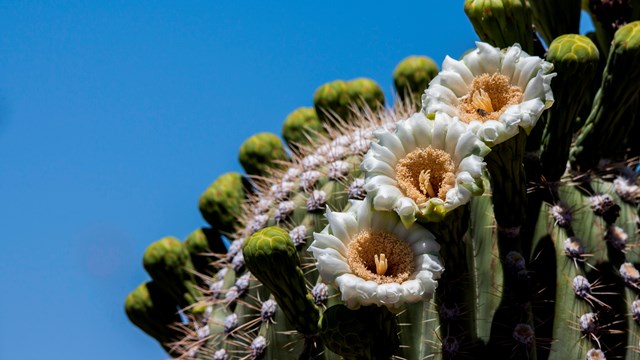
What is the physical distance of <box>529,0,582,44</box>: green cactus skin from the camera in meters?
4.39

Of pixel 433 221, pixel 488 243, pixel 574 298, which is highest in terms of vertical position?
pixel 433 221

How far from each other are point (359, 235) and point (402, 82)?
2180 millimetres

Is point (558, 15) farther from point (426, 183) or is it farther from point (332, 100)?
point (426, 183)

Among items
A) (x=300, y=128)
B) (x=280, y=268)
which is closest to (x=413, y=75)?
(x=300, y=128)

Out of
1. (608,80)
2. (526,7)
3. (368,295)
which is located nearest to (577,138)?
(608,80)

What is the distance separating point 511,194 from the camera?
361cm

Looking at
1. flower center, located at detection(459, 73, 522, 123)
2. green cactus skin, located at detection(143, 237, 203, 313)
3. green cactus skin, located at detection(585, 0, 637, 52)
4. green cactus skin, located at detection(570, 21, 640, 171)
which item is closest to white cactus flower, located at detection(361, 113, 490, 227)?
flower center, located at detection(459, 73, 522, 123)

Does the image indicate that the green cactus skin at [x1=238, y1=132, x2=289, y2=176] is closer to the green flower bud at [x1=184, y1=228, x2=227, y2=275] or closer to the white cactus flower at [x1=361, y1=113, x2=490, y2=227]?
the green flower bud at [x1=184, y1=228, x2=227, y2=275]

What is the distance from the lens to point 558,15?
4410 mm

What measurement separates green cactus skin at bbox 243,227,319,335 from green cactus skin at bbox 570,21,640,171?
1.20 meters

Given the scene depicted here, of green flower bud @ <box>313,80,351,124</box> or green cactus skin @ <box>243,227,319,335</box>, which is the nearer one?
green cactus skin @ <box>243,227,319,335</box>

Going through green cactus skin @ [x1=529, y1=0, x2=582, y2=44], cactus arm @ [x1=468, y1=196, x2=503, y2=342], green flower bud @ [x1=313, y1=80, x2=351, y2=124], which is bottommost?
cactus arm @ [x1=468, y1=196, x2=503, y2=342]

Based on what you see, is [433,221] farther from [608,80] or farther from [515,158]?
[608,80]

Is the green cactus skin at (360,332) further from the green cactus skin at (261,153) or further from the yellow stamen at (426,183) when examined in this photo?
the green cactus skin at (261,153)
